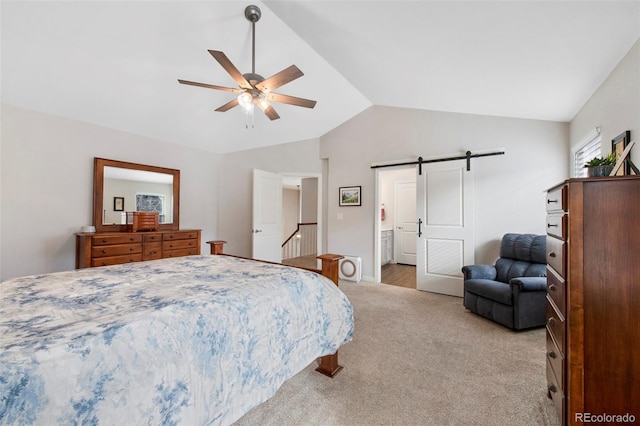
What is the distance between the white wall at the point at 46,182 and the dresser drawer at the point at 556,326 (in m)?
4.69

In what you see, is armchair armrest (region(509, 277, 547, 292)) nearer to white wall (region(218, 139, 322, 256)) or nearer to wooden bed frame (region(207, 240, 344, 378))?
wooden bed frame (region(207, 240, 344, 378))

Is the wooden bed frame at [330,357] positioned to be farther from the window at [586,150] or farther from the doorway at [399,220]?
the doorway at [399,220]

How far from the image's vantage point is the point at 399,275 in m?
5.23

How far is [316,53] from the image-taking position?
9.95 feet

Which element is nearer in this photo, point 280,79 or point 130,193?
point 280,79

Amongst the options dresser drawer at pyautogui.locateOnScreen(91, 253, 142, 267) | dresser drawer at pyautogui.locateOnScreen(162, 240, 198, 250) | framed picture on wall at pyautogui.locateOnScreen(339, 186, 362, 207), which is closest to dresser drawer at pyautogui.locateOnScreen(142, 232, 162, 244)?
dresser drawer at pyautogui.locateOnScreen(162, 240, 198, 250)

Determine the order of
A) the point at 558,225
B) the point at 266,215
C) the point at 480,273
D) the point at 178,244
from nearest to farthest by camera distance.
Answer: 1. the point at 558,225
2. the point at 480,273
3. the point at 178,244
4. the point at 266,215

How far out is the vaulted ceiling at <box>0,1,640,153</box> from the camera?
182 cm

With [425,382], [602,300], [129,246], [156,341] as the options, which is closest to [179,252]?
[129,246]

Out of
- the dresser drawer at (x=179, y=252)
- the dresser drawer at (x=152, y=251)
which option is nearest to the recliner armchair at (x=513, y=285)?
the dresser drawer at (x=179, y=252)

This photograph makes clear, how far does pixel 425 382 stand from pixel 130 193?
4216 mm

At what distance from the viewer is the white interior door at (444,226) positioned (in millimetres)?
3822

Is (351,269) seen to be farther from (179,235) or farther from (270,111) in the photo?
(270,111)

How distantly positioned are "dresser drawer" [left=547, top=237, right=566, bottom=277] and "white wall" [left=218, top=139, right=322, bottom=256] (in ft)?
14.1
